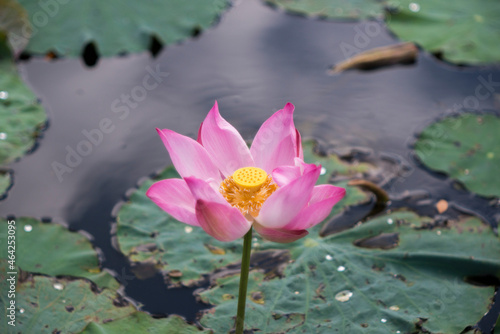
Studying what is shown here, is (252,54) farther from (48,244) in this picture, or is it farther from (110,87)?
(48,244)

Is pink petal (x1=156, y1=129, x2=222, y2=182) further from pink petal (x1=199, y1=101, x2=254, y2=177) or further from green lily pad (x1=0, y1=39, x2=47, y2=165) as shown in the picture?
green lily pad (x1=0, y1=39, x2=47, y2=165)

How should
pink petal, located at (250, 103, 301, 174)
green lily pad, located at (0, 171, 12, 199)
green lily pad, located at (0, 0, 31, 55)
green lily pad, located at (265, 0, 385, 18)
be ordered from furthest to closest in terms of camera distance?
1. green lily pad, located at (265, 0, 385, 18)
2. green lily pad, located at (0, 0, 31, 55)
3. green lily pad, located at (0, 171, 12, 199)
4. pink petal, located at (250, 103, 301, 174)

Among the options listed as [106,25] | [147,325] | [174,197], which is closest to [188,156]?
[174,197]

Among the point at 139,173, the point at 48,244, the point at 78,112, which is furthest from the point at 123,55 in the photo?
the point at 48,244

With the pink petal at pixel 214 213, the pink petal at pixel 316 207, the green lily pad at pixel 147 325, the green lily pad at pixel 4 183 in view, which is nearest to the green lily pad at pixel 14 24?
the green lily pad at pixel 4 183

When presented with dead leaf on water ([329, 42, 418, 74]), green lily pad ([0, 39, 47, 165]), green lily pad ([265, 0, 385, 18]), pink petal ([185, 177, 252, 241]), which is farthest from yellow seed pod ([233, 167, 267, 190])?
green lily pad ([265, 0, 385, 18])

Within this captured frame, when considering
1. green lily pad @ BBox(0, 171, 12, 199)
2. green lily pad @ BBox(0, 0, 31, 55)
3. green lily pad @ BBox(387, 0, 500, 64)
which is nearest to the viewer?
green lily pad @ BBox(0, 171, 12, 199)

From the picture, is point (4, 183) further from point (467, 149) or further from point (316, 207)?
point (467, 149)
